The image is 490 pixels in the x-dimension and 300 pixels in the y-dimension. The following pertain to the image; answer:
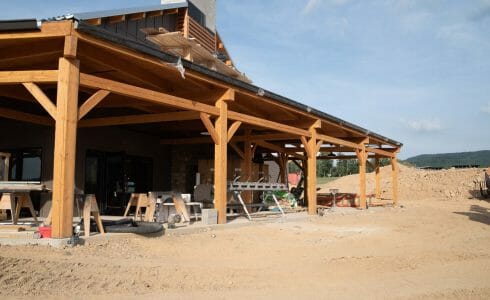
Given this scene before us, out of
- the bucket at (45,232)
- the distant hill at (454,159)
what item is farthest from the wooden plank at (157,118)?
the distant hill at (454,159)

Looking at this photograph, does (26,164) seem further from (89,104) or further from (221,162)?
(89,104)

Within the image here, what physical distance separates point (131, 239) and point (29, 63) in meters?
4.14

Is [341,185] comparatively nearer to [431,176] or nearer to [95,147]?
[431,176]

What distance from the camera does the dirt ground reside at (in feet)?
15.7

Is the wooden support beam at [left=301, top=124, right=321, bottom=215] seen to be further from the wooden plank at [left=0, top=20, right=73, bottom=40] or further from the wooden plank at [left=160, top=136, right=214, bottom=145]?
the wooden plank at [left=0, top=20, right=73, bottom=40]

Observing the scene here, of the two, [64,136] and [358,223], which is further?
[358,223]

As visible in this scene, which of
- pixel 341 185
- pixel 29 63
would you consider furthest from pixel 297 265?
pixel 341 185

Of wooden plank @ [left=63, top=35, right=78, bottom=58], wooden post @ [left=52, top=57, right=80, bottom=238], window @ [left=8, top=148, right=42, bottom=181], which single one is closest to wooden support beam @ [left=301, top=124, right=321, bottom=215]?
window @ [left=8, top=148, right=42, bottom=181]

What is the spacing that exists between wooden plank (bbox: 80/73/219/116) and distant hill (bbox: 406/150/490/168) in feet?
193

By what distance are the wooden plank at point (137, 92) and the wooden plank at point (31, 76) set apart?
1.39 feet

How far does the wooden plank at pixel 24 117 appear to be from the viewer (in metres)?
10.2

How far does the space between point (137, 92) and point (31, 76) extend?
1730 millimetres

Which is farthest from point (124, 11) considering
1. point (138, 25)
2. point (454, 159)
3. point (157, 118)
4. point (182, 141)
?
point (454, 159)

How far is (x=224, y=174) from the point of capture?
33.9 feet
